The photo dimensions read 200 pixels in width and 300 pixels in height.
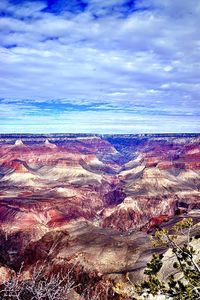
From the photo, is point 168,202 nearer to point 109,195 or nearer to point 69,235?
point 109,195

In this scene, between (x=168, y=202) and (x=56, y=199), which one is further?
(x=168, y=202)

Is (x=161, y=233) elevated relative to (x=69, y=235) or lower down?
elevated

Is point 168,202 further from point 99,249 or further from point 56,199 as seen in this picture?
point 99,249

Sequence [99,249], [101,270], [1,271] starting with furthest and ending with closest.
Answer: [99,249] → [1,271] → [101,270]

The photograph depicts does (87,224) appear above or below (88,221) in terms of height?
above

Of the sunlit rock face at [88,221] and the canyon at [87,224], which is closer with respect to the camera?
the canyon at [87,224]

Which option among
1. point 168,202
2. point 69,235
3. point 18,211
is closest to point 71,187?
point 168,202

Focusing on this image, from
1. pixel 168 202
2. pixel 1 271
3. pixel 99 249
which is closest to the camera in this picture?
pixel 1 271

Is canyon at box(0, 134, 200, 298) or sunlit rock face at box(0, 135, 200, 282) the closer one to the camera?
canyon at box(0, 134, 200, 298)

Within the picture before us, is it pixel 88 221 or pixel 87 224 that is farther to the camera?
pixel 88 221

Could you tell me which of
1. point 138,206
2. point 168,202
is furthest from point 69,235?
point 168,202
